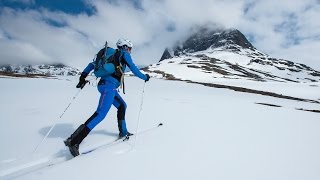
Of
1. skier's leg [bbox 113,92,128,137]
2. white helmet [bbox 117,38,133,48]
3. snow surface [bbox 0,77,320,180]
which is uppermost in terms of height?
white helmet [bbox 117,38,133,48]

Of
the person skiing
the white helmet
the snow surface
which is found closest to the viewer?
the snow surface

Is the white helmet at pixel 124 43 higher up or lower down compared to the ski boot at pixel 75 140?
higher up

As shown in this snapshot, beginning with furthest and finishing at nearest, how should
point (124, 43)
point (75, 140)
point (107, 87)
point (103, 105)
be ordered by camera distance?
point (124, 43) < point (107, 87) < point (103, 105) < point (75, 140)

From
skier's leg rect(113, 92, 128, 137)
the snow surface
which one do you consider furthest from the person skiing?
the snow surface

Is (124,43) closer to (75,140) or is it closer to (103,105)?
(103,105)

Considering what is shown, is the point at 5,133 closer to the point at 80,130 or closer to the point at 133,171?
the point at 80,130

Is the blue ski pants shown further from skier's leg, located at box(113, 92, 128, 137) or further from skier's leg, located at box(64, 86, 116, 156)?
skier's leg, located at box(113, 92, 128, 137)

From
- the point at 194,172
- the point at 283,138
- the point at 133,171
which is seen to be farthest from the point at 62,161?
the point at 283,138

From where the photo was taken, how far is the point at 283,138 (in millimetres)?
7969

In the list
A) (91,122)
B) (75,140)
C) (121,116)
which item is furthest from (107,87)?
(75,140)

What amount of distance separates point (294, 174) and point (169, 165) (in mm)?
2481

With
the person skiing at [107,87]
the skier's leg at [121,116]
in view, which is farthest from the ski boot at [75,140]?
the skier's leg at [121,116]

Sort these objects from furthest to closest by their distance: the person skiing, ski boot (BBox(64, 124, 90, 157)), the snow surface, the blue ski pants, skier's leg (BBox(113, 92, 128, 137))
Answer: skier's leg (BBox(113, 92, 128, 137)) → the blue ski pants → the person skiing → ski boot (BBox(64, 124, 90, 157)) → the snow surface

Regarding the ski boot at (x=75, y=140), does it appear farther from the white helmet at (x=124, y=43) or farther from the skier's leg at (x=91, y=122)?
the white helmet at (x=124, y=43)
